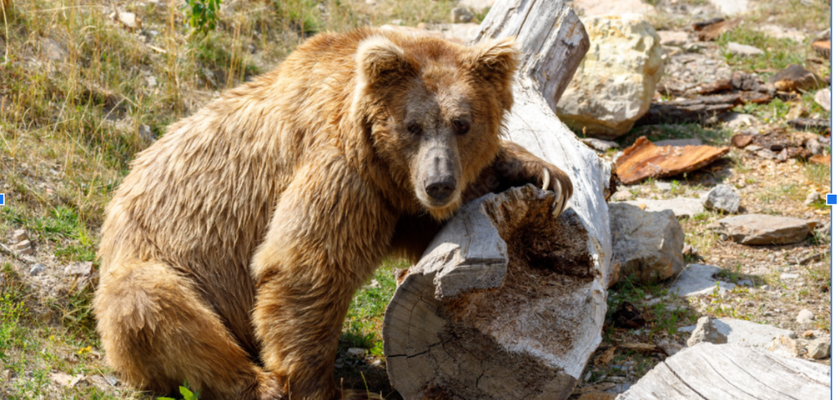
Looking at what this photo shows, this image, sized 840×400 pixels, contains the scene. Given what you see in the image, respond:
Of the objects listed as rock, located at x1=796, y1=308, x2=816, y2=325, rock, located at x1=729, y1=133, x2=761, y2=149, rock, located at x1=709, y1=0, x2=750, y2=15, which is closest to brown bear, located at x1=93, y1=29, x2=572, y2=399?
rock, located at x1=796, y1=308, x2=816, y2=325

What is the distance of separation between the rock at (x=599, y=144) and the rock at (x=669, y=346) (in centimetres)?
353

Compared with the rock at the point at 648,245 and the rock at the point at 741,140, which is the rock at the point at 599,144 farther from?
the rock at the point at 648,245

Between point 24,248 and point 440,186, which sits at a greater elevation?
point 440,186

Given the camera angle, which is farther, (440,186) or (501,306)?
(501,306)

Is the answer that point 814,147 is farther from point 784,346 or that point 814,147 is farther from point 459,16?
point 459,16

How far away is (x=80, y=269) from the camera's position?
495 centimetres

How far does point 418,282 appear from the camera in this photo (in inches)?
135

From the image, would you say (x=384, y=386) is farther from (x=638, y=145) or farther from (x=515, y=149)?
(x=638, y=145)

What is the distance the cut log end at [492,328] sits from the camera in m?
3.56

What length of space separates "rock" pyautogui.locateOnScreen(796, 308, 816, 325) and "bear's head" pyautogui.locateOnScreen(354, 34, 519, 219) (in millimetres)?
2637

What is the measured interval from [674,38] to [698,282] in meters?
6.32

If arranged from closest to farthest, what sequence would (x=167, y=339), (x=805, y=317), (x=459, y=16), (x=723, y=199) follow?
1. (x=167, y=339)
2. (x=805, y=317)
3. (x=723, y=199)
4. (x=459, y=16)

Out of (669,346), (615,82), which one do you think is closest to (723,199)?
(615,82)

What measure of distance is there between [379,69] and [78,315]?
2778 mm
